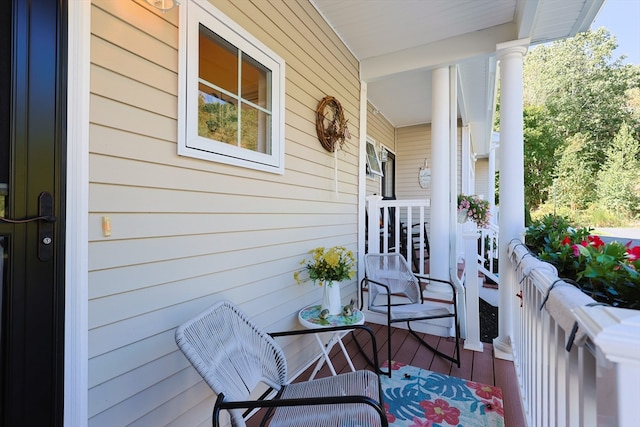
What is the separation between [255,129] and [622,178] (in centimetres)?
1709

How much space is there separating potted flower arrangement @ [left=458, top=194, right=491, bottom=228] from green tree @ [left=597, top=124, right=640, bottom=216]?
13.5m

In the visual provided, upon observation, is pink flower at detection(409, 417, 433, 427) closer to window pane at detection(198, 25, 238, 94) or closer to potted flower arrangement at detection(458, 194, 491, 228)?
window pane at detection(198, 25, 238, 94)

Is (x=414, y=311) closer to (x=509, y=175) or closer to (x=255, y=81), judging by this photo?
(x=509, y=175)

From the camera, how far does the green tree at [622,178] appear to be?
40.1 feet

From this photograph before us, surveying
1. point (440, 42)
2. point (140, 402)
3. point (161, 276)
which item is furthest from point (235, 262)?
point (440, 42)

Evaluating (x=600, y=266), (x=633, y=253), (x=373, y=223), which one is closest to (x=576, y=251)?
(x=633, y=253)

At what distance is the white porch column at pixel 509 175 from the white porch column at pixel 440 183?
725mm

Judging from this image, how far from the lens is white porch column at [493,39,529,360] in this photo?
2.55 metres

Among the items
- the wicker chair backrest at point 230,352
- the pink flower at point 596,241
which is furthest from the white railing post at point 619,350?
the wicker chair backrest at point 230,352

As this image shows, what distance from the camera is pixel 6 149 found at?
97 cm

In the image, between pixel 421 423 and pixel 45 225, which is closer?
pixel 45 225

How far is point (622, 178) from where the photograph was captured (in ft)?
41.2

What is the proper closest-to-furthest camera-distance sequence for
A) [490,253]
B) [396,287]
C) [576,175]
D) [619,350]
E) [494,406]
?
[619,350] → [494,406] → [396,287] → [490,253] → [576,175]

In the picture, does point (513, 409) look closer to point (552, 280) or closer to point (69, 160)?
point (552, 280)
